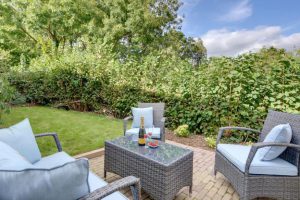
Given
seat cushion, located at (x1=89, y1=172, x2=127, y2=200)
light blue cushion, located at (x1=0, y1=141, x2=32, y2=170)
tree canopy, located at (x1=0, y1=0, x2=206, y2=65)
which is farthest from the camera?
tree canopy, located at (x1=0, y1=0, x2=206, y2=65)

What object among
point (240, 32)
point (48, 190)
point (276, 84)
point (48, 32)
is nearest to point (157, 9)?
point (240, 32)

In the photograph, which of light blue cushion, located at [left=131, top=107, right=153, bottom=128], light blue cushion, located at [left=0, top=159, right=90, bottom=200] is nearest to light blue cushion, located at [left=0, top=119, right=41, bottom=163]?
light blue cushion, located at [left=0, top=159, right=90, bottom=200]

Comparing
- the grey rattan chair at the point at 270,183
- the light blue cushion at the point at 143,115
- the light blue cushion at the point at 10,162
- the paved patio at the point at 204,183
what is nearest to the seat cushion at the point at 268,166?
the grey rattan chair at the point at 270,183

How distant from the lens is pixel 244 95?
4.31m

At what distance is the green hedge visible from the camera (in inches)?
160

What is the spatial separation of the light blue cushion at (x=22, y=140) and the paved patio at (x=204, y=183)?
3.52ft

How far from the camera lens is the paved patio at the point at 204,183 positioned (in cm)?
245

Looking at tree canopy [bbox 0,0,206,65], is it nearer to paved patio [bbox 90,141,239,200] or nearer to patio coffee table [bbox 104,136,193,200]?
paved patio [bbox 90,141,239,200]

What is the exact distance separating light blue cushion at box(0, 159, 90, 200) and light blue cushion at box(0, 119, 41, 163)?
1047 millimetres

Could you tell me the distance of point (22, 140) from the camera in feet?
6.48

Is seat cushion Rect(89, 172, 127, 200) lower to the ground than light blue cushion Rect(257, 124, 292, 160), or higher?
lower

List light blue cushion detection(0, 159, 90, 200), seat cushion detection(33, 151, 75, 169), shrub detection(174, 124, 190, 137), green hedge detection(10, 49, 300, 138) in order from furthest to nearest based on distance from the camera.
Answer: shrub detection(174, 124, 190, 137)
green hedge detection(10, 49, 300, 138)
seat cushion detection(33, 151, 75, 169)
light blue cushion detection(0, 159, 90, 200)

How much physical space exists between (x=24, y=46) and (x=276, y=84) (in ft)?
45.8

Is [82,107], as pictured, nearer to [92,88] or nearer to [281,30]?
[92,88]
